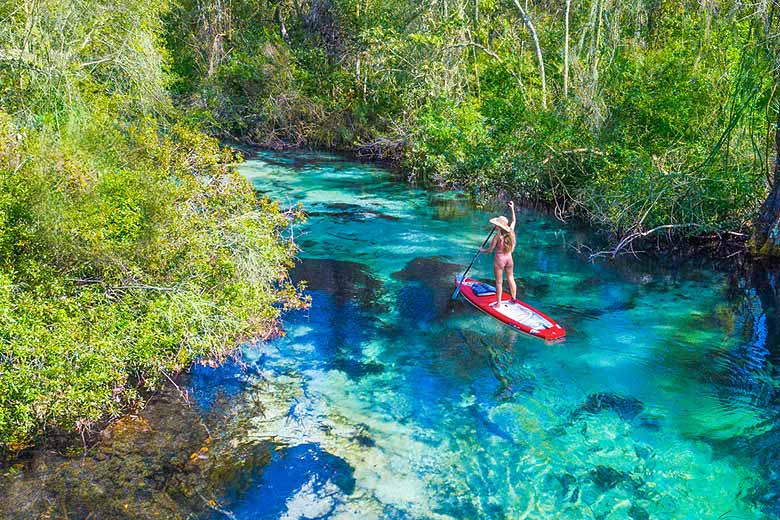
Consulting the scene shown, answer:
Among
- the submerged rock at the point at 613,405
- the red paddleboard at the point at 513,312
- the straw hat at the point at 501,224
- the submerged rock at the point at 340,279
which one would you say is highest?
the straw hat at the point at 501,224

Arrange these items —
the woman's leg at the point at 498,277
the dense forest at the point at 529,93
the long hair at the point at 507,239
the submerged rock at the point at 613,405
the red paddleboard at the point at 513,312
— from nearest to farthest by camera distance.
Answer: the submerged rock at the point at 613,405 < the red paddleboard at the point at 513,312 < the long hair at the point at 507,239 < the woman's leg at the point at 498,277 < the dense forest at the point at 529,93

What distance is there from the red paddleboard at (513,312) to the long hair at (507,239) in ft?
3.02

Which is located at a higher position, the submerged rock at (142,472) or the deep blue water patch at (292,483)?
the submerged rock at (142,472)

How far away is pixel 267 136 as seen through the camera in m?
27.2

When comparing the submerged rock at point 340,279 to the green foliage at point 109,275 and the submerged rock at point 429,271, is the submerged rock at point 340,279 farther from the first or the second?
the green foliage at point 109,275

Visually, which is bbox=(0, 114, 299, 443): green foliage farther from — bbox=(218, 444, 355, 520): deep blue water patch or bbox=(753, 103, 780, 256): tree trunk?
bbox=(753, 103, 780, 256): tree trunk

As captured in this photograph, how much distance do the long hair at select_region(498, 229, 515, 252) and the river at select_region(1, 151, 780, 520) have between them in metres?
1.23

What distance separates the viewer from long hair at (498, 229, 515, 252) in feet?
36.1

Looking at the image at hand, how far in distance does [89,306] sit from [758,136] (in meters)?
12.0

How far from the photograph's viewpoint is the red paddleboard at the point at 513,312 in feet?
34.4

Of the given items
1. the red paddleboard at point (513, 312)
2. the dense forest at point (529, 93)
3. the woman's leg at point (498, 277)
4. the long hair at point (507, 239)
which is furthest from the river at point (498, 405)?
the dense forest at point (529, 93)

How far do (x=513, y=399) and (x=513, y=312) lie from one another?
237 centimetres

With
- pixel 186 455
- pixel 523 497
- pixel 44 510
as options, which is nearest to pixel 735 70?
pixel 523 497

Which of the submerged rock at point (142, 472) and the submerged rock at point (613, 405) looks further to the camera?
the submerged rock at point (613, 405)
